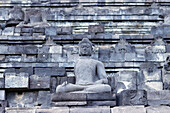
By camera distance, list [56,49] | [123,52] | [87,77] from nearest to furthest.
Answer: [87,77] < [123,52] < [56,49]

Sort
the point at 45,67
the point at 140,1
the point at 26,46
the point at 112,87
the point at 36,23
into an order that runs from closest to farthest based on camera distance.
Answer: the point at 112,87
the point at 45,67
the point at 26,46
the point at 36,23
the point at 140,1

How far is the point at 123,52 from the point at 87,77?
15.2 feet

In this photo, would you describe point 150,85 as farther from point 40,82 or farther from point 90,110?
point 90,110

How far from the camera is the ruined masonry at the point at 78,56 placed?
602 inches

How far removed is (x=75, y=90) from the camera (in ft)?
51.1

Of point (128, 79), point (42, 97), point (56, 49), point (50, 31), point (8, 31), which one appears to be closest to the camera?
point (42, 97)

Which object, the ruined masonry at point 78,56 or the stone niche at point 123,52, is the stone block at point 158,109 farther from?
the stone niche at point 123,52

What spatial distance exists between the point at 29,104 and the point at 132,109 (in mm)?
3942

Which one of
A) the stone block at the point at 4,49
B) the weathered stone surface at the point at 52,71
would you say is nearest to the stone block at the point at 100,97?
the weathered stone surface at the point at 52,71

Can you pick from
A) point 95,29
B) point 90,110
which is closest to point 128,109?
point 90,110

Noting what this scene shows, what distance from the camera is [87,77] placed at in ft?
53.4

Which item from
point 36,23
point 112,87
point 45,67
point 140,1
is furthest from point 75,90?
point 140,1

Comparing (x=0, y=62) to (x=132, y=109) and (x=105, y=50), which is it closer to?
(x=105, y=50)

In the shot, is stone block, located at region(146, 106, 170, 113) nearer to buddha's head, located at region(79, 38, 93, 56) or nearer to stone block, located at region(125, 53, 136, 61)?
buddha's head, located at region(79, 38, 93, 56)
